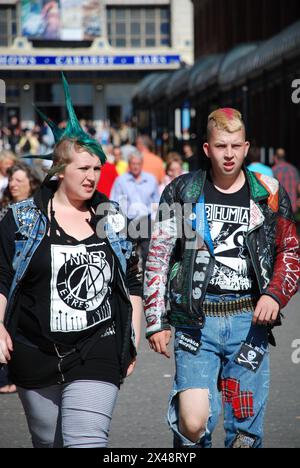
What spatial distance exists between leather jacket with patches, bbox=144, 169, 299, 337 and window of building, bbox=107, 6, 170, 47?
76841mm

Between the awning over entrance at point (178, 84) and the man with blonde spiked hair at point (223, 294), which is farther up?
the awning over entrance at point (178, 84)

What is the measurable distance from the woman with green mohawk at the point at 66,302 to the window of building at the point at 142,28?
3037 inches

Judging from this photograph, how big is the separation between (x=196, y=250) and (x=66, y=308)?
2.20ft

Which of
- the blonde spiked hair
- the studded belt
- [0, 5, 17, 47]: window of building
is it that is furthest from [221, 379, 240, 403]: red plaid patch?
[0, 5, 17, 47]: window of building

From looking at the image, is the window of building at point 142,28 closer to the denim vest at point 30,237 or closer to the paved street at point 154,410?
the paved street at point 154,410

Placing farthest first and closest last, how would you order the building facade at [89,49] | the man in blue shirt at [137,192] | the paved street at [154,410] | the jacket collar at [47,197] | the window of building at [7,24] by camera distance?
the window of building at [7,24] < the building facade at [89,49] < the man in blue shirt at [137,192] < the paved street at [154,410] < the jacket collar at [47,197]

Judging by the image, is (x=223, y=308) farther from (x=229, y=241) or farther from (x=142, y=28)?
(x=142, y=28)

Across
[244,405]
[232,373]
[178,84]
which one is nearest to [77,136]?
[232,373]

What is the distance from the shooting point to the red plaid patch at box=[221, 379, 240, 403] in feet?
16.4

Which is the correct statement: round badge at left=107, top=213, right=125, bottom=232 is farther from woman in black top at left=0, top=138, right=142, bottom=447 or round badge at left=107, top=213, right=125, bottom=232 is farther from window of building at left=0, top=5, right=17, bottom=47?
window of building at left=0, top=5, right=17, bottom=47

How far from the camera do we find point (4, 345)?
15.2 feet

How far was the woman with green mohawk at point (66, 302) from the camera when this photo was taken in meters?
4.66

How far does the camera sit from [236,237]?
4984 millimetres

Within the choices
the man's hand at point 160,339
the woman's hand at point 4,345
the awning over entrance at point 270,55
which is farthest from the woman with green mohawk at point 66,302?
the awning over entrance at point 270,55
